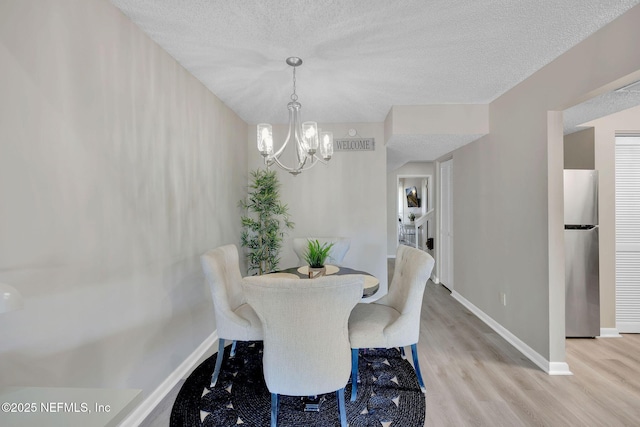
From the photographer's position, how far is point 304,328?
56.4 inches

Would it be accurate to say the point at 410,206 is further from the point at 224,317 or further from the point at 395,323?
the point at 224,317

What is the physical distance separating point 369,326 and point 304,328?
72cm

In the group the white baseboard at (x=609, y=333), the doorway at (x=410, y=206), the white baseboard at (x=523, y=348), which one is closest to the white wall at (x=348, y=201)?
the white baseboard at (x=523, y=348)

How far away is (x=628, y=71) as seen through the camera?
5.62 ft

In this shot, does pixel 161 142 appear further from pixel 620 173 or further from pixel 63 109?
pixel 620 173

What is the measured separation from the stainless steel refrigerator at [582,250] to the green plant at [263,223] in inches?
126

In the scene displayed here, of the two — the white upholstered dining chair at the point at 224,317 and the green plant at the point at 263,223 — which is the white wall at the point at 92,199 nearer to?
the white upholstered dining chair at the point at 224,317

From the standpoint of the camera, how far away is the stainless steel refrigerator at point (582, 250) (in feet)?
9.22

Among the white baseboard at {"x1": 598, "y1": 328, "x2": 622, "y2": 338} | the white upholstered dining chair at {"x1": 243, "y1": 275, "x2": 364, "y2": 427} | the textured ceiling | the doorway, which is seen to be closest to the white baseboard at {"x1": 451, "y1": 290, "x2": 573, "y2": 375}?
the white baseboard at {"x1": 598, "y1": 328, "x2": 622, "y2": 338}

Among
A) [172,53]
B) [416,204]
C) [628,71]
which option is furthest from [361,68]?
[416,204]

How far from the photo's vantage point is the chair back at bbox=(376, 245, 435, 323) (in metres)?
2.00

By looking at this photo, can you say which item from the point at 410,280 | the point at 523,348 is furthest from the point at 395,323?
the point at 523,348

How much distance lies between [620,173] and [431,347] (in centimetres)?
281

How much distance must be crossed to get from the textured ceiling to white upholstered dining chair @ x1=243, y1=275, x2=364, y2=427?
162cm
